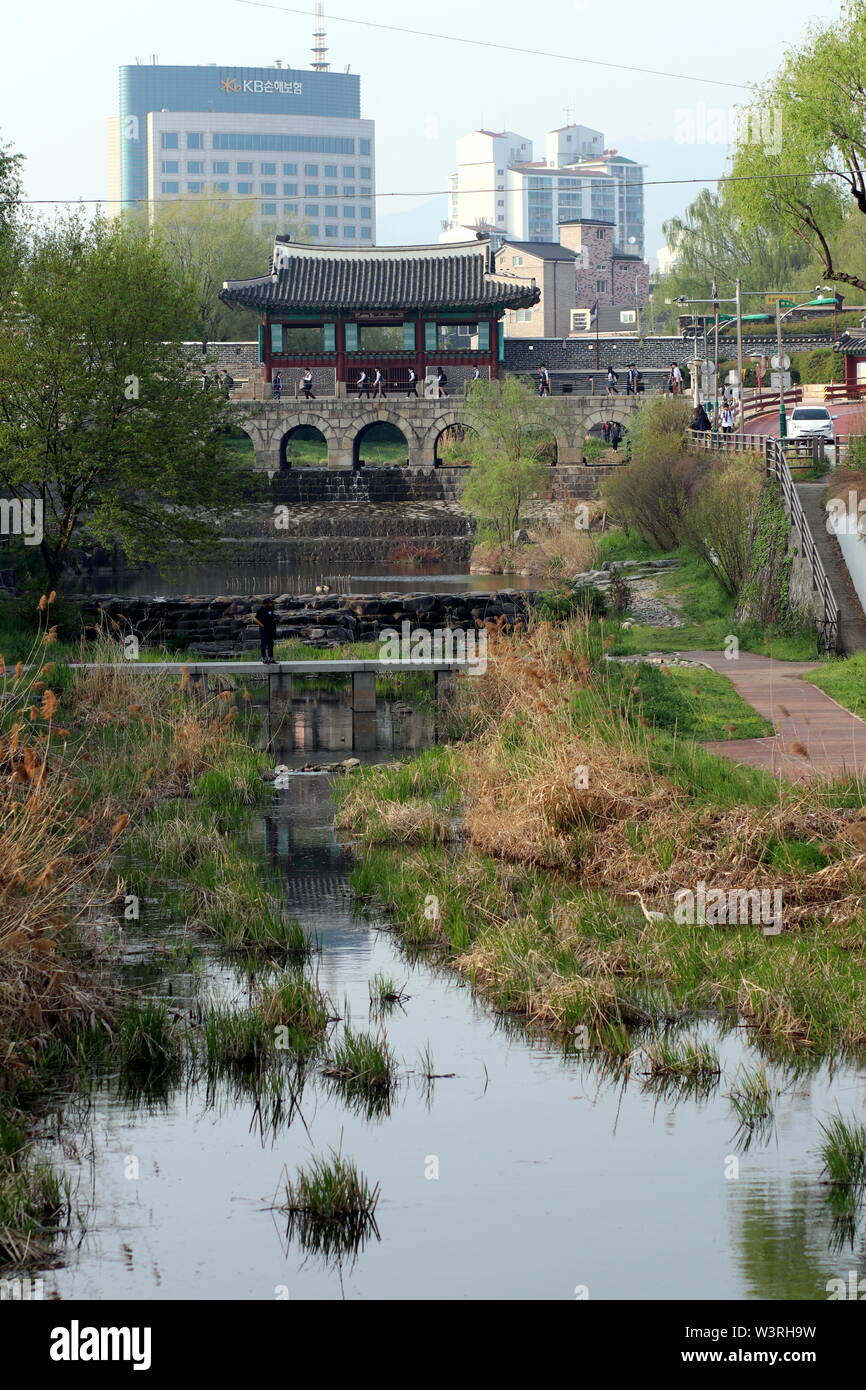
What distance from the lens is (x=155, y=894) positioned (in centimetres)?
1457

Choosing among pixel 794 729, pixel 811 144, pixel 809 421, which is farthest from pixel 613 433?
pixel 794 729

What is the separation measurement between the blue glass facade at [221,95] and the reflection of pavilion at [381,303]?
115 metres

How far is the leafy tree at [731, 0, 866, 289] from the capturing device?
34.8m

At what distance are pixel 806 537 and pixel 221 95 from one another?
16879 centimetres

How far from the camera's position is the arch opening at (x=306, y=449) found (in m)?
70.2

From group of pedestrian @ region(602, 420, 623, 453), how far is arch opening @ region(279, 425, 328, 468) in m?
11.6

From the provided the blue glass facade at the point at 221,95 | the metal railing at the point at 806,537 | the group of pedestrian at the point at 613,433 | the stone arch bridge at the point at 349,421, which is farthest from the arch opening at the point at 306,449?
the blue glass facade at the point at 221,95

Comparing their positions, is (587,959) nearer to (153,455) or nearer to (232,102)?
(153,455)

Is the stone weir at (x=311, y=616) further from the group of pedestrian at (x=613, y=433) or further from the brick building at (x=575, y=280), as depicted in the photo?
the brick building at (x=575, y=280)

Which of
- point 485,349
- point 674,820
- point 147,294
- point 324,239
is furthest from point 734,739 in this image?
point 324,239

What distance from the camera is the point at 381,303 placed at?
66.4 meters

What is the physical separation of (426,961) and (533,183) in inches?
7534

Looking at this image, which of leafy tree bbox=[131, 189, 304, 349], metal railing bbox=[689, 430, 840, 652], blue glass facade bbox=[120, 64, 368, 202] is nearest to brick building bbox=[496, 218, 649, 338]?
leafy tree bbox=[131, 189, 304, 349]
